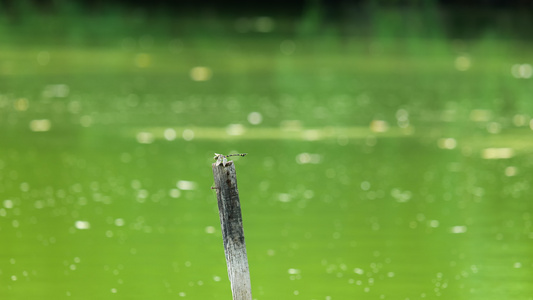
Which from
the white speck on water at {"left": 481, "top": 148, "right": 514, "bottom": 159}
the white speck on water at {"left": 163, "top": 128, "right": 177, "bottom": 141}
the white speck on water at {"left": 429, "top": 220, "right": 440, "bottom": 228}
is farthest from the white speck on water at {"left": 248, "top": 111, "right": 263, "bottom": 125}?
the white speck on water at {"left": 429, "top": 220, "right": 440, "bottom": 228}

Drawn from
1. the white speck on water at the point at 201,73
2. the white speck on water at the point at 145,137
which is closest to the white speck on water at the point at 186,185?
the white speck on water at the point at 145,137

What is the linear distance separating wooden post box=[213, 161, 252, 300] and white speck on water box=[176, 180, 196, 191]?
5.47m

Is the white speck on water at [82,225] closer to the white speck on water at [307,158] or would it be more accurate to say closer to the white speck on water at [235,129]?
the white speck on water at [307,158]

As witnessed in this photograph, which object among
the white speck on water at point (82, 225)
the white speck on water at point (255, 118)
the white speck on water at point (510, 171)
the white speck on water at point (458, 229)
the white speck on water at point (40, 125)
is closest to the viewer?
the white speck on water at point (82, 225)

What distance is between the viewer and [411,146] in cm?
1376

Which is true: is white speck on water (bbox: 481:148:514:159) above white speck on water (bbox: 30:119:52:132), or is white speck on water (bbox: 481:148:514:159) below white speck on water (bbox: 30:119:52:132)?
below

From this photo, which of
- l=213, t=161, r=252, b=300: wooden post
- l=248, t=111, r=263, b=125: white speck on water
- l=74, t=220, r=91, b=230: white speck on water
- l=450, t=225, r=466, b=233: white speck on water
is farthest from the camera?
l=248, t=111, r=263, b=125: white speck on water

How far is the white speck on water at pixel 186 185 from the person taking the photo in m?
11.3

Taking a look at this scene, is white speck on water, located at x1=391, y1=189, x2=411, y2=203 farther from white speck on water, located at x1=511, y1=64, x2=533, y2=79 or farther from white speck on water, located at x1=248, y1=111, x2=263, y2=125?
white speck on water, located at x1=511, y1=64, x2=533, y2=79

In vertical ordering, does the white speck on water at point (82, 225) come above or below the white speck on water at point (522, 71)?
below

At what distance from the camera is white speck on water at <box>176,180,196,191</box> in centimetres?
1129

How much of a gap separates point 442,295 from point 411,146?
229 inches

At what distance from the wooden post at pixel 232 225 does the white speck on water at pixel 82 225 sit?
4.15 m

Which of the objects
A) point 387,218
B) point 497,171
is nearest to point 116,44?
point 497,171
